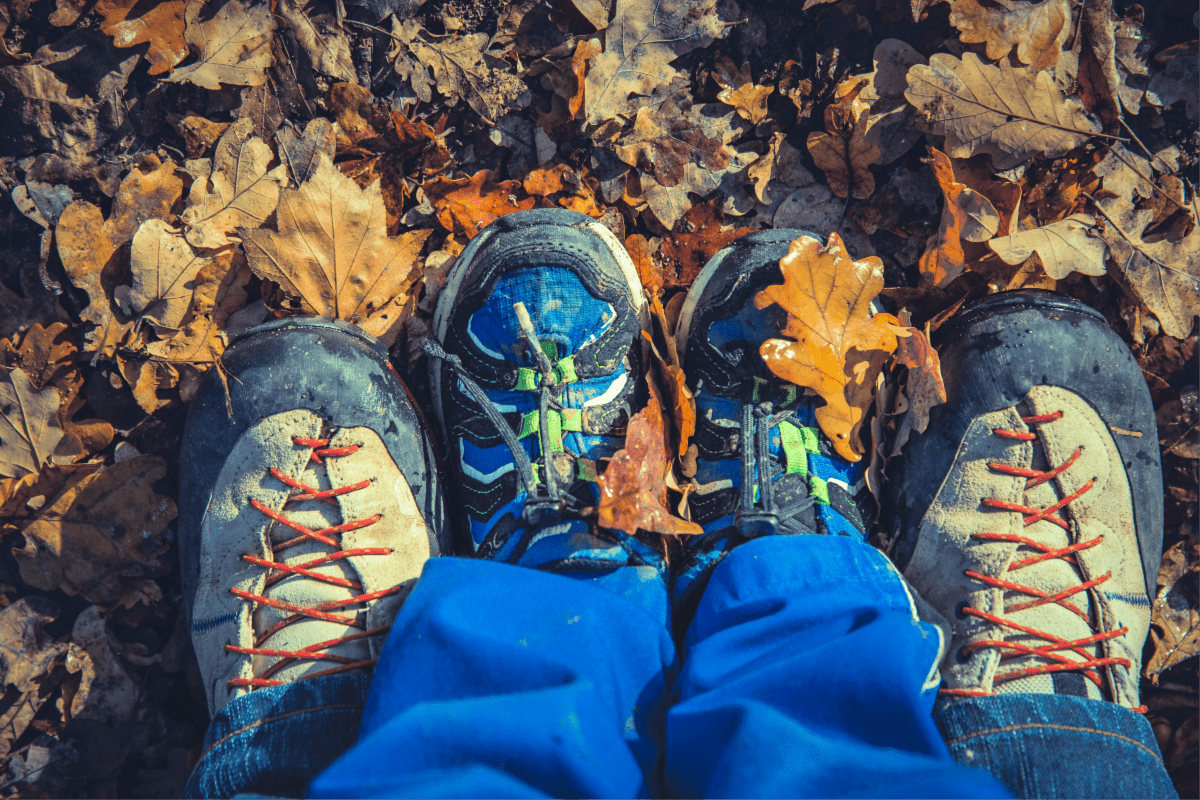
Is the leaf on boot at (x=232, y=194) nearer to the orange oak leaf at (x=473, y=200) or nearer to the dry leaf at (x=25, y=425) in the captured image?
the orange oak leaf at (x=473, y=200)

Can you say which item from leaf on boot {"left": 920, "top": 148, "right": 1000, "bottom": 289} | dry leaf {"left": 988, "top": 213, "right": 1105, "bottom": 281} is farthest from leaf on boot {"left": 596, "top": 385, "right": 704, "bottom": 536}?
dry leaf {"left": 988, "top": 213, "right": 1105, "bottom": 281}

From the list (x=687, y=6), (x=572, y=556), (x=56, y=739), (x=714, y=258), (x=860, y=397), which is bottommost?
(x=56, y=739)

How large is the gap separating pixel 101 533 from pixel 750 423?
6.26 ft

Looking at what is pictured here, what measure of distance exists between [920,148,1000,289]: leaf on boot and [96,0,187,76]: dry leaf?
2186 mm

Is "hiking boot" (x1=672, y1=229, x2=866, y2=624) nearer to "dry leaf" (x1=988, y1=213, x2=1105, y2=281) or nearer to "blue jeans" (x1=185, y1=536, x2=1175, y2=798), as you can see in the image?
"blue jeans" (x1=185, y1=536, x2=1175, y2=798)

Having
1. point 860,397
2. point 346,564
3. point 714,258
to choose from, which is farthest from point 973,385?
point 346,564

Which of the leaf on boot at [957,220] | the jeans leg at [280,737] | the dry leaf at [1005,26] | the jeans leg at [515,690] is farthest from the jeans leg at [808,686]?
the dry leaf at [1005,26]

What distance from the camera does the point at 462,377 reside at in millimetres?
2059

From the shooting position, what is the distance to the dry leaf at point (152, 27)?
2.01 meters

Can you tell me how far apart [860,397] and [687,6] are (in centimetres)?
125

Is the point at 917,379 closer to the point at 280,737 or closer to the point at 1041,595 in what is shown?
the point at 1041,595

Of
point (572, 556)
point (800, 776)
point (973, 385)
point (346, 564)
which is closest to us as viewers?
point (800, 776)

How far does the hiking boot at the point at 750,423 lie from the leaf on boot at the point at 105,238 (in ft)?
5.21

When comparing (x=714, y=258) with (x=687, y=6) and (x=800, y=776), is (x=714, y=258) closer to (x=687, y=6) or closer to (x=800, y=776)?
(x=687, y=6)
